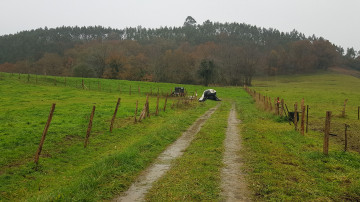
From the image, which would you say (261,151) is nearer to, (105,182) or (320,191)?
(320,191)

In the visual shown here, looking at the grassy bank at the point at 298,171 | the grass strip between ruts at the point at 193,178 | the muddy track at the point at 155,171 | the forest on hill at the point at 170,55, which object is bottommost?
the muddy track at the point at 155,171

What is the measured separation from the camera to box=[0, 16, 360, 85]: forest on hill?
87875 mm

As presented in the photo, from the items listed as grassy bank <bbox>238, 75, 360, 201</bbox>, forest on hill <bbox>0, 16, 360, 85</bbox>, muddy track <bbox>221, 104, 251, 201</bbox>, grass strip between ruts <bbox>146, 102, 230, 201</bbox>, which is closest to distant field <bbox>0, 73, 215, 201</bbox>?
grass strip between ruts <bbox>146, 102, 230, 201</bbox>

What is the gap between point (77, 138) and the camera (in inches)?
563

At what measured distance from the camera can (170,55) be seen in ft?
313

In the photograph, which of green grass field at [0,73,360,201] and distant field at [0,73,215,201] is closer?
green grass field at [0,73,360,201]

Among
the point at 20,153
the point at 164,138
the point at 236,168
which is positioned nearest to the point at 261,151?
the point at 236,168

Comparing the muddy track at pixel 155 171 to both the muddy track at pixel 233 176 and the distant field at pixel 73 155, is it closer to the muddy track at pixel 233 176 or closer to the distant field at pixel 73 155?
the distant field at pixel 73 155

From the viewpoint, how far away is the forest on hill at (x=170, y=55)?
87875mm

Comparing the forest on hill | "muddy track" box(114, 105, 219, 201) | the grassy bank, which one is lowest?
"muddy track" box(114, 105, 219, 201)

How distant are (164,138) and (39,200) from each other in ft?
27.4

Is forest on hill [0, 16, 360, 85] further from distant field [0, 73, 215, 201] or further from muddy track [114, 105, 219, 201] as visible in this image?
muddy track [114, 105, 219, 201]

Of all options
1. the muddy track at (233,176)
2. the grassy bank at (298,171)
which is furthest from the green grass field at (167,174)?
the muddy track at (233,176)

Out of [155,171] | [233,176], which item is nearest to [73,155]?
[155,171]
